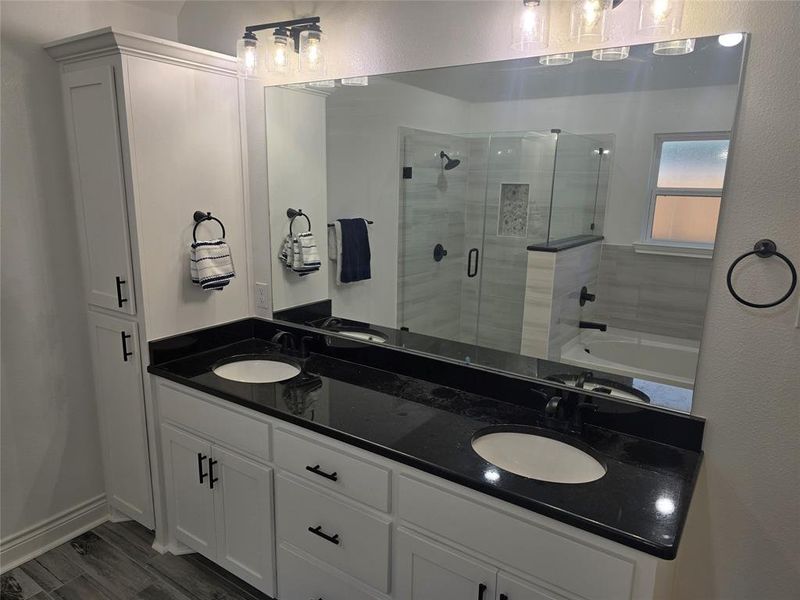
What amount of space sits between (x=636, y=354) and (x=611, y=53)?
88cm

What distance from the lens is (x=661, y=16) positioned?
4.47ft

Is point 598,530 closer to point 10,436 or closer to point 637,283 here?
point 637,283

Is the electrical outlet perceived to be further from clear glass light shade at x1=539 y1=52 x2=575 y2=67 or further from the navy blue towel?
clear glass light shade at x1=539 y1=52 x2=575 y2=67

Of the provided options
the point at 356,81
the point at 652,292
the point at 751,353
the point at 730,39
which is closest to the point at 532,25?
the point at 730,39

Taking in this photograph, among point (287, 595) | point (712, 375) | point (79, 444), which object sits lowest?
point (287, 595)

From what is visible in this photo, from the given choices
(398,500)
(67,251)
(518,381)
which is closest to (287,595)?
(398,500)

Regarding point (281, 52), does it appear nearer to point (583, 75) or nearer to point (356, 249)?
point (356, 249)

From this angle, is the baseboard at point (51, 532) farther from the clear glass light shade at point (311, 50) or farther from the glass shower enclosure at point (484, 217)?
the clear glass light shade at point (311, 50)

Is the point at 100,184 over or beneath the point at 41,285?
over

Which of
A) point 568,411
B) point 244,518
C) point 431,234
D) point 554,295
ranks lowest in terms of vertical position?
point 244,518

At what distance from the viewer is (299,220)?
2355mm

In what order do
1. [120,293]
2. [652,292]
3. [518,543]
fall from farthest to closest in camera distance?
1. [120,293]
2. [652,292]
3. [518,543]

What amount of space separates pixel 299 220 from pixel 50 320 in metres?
1.12

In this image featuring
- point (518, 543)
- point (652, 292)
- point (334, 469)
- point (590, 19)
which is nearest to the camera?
point (518, 543)
